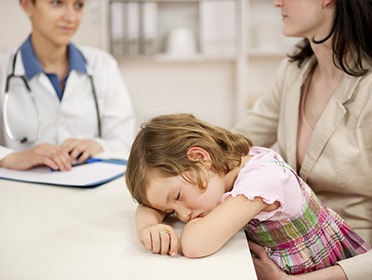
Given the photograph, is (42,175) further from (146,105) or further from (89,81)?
(146,105)

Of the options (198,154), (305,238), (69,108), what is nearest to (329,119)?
(305,238)

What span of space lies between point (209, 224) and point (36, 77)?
48.6 inches

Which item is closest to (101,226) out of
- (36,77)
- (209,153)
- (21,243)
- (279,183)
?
(21,243)

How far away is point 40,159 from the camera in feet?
4.43

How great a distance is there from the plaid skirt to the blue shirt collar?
3.77 ft

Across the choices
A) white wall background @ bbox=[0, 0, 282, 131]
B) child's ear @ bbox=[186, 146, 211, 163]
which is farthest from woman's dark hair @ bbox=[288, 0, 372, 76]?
white wall background @ bbox=[0, 0, 282, 131]

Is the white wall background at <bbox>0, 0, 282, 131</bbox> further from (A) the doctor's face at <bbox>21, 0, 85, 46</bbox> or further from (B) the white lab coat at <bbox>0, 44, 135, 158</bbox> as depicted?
(A) the doctor's face at <bbox>21, 0, 85, 46</bbox>

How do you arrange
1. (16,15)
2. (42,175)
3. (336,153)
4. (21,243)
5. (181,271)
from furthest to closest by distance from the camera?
(16,15) < (42,175) < (336,153) < (21,243) < (181,271)

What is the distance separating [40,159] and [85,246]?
0.59m

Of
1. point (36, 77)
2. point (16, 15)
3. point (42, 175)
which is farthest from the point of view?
point (16, 15)

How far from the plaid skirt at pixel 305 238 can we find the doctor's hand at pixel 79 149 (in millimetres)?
679

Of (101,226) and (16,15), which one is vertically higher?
(16,15)

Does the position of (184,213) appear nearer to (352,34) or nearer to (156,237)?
(156,237)

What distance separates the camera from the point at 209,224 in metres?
0.81
